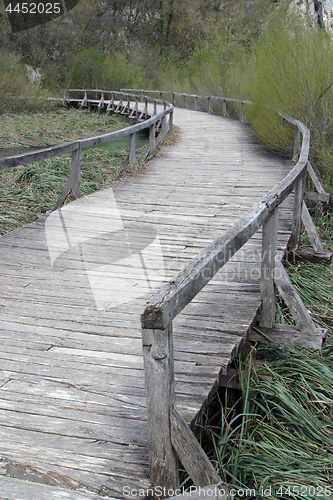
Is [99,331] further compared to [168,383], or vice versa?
[99,331]

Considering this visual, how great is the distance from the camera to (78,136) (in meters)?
19.2

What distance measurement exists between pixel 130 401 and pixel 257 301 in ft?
4.66

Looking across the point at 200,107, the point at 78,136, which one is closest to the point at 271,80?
the point at 78,136

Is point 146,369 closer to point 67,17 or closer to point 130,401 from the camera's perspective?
point 130,401

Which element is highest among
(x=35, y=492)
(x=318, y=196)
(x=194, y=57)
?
(x=194, y=57)

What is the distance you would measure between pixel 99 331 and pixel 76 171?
365cm

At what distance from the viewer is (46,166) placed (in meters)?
11.1

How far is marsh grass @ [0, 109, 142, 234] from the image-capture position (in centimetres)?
755

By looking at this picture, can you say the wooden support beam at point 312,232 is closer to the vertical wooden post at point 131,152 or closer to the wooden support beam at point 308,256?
the wooden support beam at point 308,256

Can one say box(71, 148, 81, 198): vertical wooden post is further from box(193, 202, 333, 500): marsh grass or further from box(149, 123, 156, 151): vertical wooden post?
box(149, 123, 156, 151): vertical wooden post

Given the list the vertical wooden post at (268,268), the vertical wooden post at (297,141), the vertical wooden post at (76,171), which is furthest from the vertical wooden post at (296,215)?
the vertical wooden post at (297,141)

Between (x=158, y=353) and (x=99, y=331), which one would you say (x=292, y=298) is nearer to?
(x=99, y=331)

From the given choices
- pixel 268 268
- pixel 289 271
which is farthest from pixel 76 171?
pixel 268 268

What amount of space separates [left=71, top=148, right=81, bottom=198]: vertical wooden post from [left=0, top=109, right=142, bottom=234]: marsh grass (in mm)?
792
